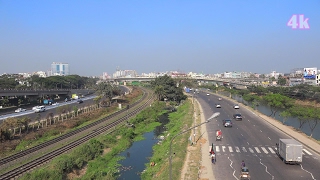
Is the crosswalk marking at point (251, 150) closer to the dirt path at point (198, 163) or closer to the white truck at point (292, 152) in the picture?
the dirt path at point (198, 163)

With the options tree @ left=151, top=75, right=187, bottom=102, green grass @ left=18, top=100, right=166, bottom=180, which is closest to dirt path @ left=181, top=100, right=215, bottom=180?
green grass @ left=18, top=100, right=166, bottom=180

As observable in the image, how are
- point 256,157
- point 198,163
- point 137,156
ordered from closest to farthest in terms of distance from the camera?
1. point 198,163
2. point 256,157
3. point 137,156

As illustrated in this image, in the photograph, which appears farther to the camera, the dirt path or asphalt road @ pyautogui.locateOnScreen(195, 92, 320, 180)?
asphalt road @ pyautogui.locateOnScreen(195, 92, 320, 180)

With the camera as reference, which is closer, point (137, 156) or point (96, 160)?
point (96, 160)

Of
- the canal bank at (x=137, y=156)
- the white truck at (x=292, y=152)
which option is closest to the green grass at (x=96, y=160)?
the canal bank at (x=137, y=156)

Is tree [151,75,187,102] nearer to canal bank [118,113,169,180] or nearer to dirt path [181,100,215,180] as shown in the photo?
canal bank [118,113,169,180]

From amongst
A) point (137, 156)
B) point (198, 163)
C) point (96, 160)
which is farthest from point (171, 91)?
point (198, 163)

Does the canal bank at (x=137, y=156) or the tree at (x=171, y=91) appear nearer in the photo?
the canal bank at (x=137, y=156)

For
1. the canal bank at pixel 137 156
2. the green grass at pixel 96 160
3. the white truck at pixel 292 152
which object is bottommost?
the canal bank at pixel 137 156

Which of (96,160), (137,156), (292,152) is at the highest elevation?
(292,152)

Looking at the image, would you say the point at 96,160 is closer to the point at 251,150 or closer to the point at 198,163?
the point at 198,163

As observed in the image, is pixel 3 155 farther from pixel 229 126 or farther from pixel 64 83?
pixel 64 83
